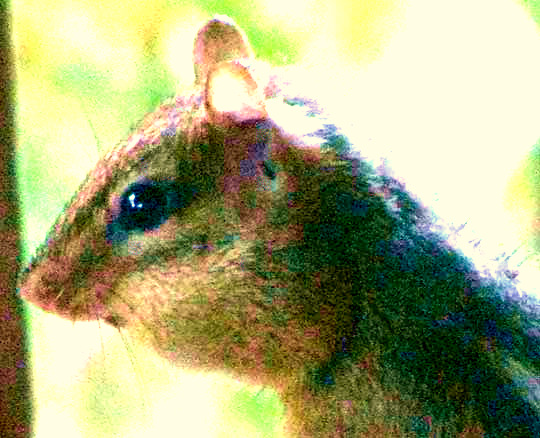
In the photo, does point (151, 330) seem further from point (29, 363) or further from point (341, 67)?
point (341, 67)

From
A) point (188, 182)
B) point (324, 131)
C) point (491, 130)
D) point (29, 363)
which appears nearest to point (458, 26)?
point (491, 130)

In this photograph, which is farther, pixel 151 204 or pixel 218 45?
pixel 218 45

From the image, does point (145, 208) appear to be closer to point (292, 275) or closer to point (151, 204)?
point (151, 204)

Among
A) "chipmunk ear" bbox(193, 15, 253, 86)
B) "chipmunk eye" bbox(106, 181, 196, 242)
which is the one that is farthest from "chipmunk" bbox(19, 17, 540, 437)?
"chipmunk ear" bbox(193, 15, 253, 86)

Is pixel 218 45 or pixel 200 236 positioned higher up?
pixel 218 45

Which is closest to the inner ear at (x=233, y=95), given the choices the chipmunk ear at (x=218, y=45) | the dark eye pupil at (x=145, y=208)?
the dark eye pupil at (x=145, y=208)

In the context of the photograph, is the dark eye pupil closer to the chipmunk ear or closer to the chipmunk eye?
the chipmunk eye

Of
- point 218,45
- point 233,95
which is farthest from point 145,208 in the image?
point 218,45
